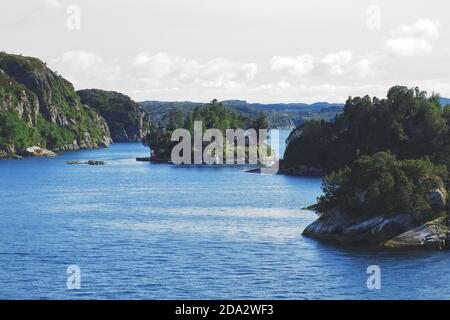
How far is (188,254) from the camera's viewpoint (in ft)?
259

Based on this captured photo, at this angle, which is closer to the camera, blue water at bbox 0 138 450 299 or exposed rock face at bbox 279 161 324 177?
blue water at bbox 0 138 450 299

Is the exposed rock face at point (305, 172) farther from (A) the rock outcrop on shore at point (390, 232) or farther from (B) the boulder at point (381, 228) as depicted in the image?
(B) the boulder at point (381, 228)

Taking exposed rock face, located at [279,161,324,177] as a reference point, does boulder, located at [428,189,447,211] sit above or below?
above

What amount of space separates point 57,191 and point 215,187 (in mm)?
35716

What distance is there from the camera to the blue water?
205 ft

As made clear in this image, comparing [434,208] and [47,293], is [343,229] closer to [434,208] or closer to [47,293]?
[434,208]

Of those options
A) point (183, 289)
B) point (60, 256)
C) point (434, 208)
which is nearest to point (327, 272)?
point (183, 289)

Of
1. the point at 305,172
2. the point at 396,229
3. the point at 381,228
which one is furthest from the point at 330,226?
the point at 305,172

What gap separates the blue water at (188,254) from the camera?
62.3 m

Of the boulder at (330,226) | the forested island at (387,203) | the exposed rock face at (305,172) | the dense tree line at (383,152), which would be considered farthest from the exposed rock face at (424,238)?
the exposed rock face at (305,172)

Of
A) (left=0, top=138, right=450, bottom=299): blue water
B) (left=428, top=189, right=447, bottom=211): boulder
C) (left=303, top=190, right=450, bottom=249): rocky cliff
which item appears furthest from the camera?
(left=428, top=189, right=447, bottom=211): boulder
